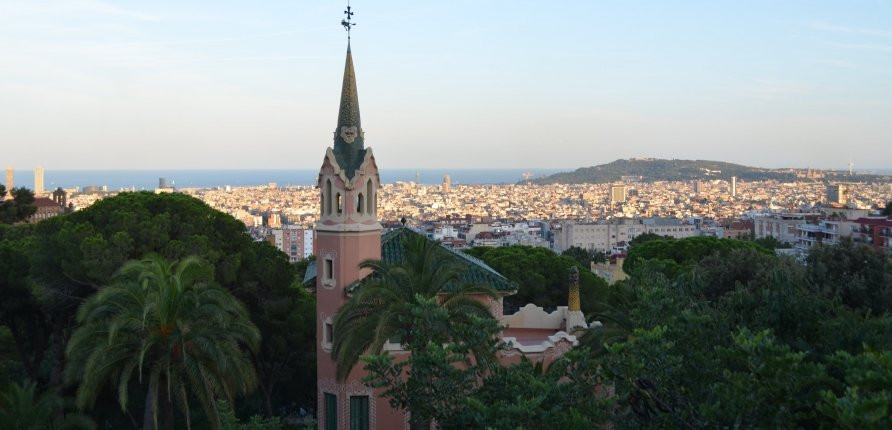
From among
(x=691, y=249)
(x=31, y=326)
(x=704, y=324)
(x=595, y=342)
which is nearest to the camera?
(x=704, y=324)

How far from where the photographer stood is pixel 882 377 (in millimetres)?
5969

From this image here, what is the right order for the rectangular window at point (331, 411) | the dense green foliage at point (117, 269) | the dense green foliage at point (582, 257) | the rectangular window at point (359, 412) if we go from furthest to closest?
the dense green foliage at point (582, 257) → the dense green foliage at point (117, 269) → the rectangular window at point (331, 411) → the rectangular window at point (359, 412)

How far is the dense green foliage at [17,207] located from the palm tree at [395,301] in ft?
63.4

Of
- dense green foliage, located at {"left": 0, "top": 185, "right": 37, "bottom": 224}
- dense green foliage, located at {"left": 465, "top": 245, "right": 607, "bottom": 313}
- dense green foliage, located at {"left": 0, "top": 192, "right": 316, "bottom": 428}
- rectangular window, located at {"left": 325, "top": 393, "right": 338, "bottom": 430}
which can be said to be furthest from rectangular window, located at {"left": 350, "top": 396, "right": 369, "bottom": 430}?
dense green foliage, located at {"left": 0, "top": 185, "right": 37, "bottom": 224}

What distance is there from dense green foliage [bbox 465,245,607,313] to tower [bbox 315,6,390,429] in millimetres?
12527

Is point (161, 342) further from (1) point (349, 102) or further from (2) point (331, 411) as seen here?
(1) point (349, 102)

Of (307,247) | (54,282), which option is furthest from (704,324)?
(307,247)

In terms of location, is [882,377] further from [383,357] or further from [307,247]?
[307,247]

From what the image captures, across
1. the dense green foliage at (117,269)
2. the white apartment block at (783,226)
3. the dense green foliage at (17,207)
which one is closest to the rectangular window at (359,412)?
the dense green foliage at (117,269)

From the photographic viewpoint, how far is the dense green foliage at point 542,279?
1073 inches

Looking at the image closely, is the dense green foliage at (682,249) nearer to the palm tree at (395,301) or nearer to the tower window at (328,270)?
the tower window at (328,270)

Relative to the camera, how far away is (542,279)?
27.7 meters

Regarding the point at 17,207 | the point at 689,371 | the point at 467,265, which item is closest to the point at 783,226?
the point at 17,207

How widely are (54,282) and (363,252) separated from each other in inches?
266
